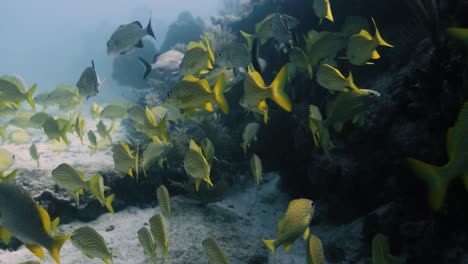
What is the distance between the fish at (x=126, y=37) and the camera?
17.0 ft

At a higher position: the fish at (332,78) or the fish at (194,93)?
the fish at (194,93)

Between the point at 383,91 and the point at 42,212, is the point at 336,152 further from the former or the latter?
the point at 42,212

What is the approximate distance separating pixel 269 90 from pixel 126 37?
3.46m

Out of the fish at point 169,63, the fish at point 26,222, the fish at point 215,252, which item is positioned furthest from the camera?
the fish at point 169,63

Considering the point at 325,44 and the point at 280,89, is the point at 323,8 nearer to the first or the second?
A: the point at 325,44

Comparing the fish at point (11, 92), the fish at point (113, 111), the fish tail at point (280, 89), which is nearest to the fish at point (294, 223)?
the fish tail at point (280, 89)

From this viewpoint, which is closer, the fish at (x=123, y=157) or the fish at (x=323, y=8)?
the fish at (x=123, y=157)

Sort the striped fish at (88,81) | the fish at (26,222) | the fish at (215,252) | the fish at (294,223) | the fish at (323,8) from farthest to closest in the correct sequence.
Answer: the striped fish at (88,81) → the fish at (323,8) → the fish at (215,252) → the fish at (294,223) → the fish at (26,222)

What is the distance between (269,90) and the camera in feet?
9.29

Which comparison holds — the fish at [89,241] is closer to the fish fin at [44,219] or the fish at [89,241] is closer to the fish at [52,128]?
the fish fin at [44,219]

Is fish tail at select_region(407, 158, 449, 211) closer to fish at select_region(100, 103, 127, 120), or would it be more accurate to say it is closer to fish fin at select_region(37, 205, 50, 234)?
fish fin at select_region(37, 205, 50, 234)

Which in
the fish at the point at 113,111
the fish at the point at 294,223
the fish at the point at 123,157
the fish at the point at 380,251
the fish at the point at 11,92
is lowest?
the fish at the point at 380,251

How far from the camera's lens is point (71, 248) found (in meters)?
4.37

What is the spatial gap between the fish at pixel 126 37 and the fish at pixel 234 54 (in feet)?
4.65
